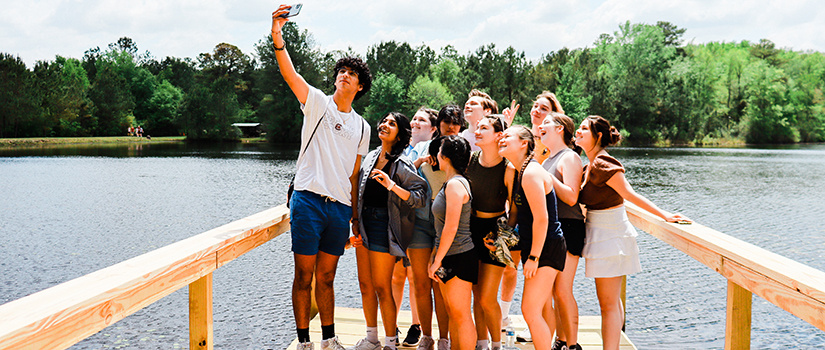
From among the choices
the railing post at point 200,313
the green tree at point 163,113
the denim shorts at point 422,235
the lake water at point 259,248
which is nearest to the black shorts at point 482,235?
the denim shorts at point 422,235

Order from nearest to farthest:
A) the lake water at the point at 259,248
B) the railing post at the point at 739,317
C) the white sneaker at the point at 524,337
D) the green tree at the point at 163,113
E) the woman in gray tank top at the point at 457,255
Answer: the railing post at the point at 739,317
the woman in gray tank top at the point at 457,255
the white sneaker at the point at 524,337
the lake water at the point at 259,248
the green tree at the point at 163,113

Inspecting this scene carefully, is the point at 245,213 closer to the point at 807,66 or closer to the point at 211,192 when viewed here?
the point at 211,192

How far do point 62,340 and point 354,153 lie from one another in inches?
85.4

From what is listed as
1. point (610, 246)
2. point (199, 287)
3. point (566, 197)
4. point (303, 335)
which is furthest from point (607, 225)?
point (199, 287)

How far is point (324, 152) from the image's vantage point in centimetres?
342

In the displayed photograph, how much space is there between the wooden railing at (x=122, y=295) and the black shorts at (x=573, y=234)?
1794 millimetres

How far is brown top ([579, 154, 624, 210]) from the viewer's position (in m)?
3.22

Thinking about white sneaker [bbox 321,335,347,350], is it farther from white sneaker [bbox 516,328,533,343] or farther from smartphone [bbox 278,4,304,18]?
smartphone [bbox 278,4,304,18]

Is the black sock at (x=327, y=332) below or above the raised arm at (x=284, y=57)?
below

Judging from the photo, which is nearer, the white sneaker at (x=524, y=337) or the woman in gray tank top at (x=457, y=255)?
the woman in gray tank top at (x=457, y=255)

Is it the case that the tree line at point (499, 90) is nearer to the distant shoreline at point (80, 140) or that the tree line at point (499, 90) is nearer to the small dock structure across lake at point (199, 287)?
the distant shoreline at point (80, 140)

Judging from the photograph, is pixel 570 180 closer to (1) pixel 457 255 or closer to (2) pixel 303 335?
(1) pixel 457 255

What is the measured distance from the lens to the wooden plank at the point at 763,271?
199 cm

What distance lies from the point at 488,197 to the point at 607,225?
730 mm
